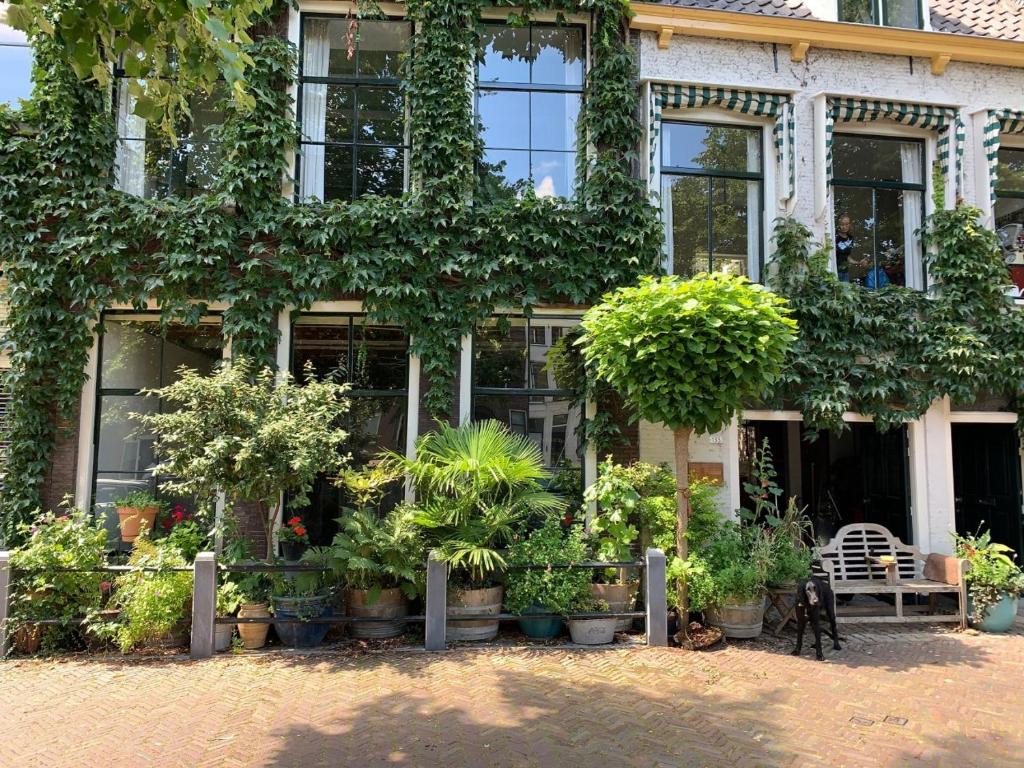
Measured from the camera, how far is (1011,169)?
9.46 m

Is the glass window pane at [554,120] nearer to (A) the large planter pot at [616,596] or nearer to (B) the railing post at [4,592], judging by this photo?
(A) the large planter pot at [616,596]

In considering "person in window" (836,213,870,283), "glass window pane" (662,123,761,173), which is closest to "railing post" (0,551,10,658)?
"glass window pane" (662,123,761,173)

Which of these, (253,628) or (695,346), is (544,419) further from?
(253,628)

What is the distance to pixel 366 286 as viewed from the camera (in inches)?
303

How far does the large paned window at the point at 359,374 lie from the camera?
25.8ft

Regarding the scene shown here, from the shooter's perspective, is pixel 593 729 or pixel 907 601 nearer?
pixel 593 729

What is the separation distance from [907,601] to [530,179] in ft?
24.7

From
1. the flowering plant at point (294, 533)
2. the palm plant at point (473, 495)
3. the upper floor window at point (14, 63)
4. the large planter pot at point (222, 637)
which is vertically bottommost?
the large planter pot at point (222, 637)

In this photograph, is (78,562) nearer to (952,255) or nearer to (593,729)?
(593,729)

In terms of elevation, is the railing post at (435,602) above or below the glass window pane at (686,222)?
below

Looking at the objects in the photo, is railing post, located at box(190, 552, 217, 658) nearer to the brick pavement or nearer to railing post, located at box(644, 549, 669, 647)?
the brick pavement

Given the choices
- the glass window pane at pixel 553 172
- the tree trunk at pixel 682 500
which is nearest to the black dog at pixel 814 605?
the tree trunk at pixel 682 500

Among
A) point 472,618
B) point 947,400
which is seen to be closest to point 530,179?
point 472,618

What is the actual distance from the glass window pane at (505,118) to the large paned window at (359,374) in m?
2.96
